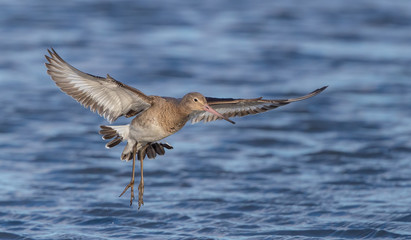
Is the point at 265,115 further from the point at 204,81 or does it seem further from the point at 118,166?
the point at 118,166

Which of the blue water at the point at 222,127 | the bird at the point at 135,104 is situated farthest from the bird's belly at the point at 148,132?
the blue water at the point at 222,127

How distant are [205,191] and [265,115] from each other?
3.51 metres

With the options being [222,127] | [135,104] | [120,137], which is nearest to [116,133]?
[120,137]

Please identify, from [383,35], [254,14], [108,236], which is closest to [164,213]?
[108,236]

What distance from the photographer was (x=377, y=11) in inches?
760

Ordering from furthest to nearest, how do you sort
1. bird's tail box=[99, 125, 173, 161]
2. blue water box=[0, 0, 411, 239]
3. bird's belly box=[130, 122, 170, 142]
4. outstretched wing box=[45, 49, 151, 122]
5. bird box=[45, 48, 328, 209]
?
blue water box=[0, 0, 411, 239], bird's tail box=[99, 125, 173, 161], bird's belly box=[130, 122, 170, 142], bird box=[45, 48, 328, 209], outstretched wing box=[45, 49, 151, 122]

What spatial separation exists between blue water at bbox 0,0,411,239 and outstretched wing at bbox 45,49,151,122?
1399 millimetres

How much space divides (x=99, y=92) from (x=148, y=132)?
581mm

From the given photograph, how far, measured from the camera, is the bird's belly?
23.2 feet

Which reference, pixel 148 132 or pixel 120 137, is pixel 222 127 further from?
pixel 148 132

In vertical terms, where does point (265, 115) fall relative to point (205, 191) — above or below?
above

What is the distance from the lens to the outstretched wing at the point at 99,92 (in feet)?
22.4

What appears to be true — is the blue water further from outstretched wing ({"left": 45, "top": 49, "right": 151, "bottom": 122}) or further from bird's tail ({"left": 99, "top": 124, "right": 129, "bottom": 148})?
outstretched wing ({"left": 45, "top": 49, "right": 151, "bottom": 122})

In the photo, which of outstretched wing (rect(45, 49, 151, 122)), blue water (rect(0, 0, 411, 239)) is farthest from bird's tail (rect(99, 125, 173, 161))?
blue water (rect(0, 0, 411, 239))
